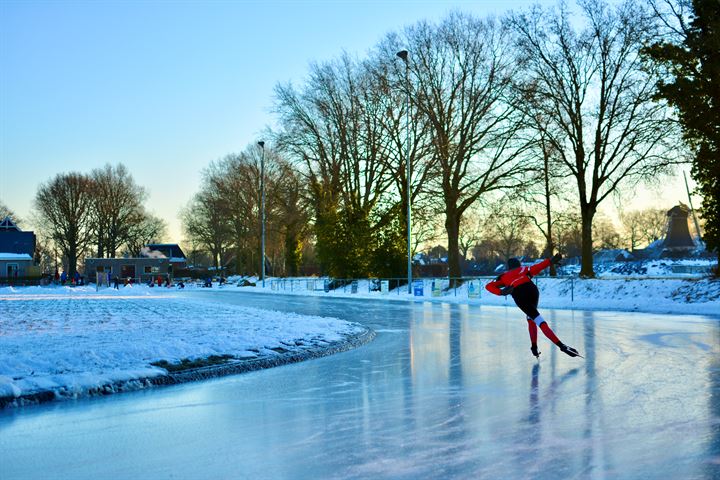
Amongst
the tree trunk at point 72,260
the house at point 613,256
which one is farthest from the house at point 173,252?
the house at point 613,256

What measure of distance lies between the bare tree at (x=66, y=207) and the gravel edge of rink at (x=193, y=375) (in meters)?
79.5

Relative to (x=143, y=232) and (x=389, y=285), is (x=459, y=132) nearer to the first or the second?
(x=389, y=285)

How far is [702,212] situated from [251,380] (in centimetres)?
2514

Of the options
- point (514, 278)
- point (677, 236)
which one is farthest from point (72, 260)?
point (514, 278)

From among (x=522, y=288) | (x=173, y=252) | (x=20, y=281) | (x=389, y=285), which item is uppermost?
(x=173, y=252)

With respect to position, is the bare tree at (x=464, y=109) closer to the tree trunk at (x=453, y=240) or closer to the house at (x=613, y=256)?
the tree trunk at (x=453, y=240)

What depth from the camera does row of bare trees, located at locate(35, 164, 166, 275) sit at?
286 ft

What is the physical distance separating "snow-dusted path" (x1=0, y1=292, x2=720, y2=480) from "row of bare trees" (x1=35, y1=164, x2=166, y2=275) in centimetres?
8242

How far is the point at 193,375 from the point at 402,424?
432 cm

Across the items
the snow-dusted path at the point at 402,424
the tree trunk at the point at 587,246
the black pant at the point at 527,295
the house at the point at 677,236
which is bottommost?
the snow-dusted path at the point at 402,424

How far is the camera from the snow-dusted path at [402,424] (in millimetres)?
5293

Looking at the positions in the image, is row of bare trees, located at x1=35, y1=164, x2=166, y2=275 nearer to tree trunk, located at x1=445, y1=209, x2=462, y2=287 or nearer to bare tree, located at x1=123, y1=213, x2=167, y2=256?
bare tree, located at x1=123, y1=213, x2=167, y2=256

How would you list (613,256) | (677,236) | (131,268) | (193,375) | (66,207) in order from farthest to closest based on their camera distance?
(613,256) → (131,268) → (677,236) → (66,207) → (193,375)

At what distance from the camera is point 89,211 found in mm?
88688
